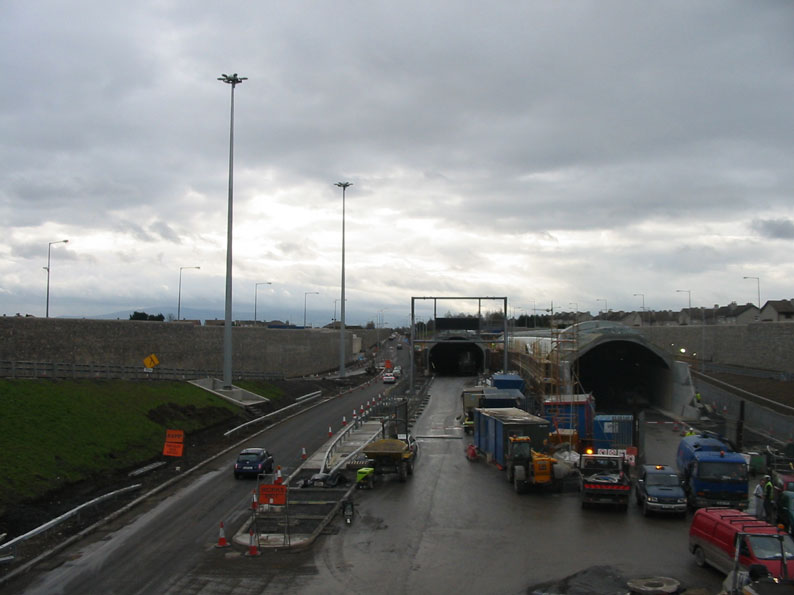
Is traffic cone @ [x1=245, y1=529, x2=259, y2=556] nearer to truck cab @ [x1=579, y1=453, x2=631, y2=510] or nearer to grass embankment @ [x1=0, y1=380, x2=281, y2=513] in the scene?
grass embankment @ [x1=0, y1=380, x2=281, y2=513]

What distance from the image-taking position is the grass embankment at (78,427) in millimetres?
25141

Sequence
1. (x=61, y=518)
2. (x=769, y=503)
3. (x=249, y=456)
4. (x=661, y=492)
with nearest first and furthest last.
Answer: (x=61, y=518)
(x=769, y=503)
(x=661, y=492)
(x=249, y=456)

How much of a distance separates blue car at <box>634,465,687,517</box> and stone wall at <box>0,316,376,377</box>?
116 feet

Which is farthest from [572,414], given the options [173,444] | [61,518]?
[61,518]

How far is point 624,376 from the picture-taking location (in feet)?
220

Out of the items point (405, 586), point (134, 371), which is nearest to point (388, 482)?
point (405, 586)

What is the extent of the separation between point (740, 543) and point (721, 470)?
29.1 ft

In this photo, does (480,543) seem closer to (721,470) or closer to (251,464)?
(721,470)

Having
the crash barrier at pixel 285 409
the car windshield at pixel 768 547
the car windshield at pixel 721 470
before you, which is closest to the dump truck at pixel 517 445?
the car windshield at pixel 721 470

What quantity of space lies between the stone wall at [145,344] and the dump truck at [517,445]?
91.4ft

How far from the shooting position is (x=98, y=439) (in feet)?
103

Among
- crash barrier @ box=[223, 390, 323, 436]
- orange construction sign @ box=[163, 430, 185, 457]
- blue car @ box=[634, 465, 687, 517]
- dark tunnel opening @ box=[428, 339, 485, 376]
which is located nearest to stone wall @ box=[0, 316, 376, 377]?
crash barrier @ box=[223, 390, 323, 436]

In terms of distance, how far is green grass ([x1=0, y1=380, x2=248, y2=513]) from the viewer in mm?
25141

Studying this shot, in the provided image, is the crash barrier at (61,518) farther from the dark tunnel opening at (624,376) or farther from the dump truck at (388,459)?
the dark tunnel opening at (624,376)
